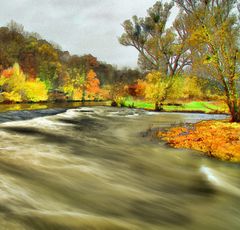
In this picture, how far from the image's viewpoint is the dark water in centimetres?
414

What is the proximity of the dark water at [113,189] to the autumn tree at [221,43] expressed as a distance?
6612 mm

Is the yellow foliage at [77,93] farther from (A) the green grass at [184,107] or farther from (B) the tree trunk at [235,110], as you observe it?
(B) the tree trunk at [235,110]

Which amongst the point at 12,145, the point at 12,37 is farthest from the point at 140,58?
the point at 12,37

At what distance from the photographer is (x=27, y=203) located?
4.39 metres

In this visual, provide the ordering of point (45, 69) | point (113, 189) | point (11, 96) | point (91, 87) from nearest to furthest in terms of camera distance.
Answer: point (113, 189)
point (11, 96)
point (91, 87)
point (45, 69)

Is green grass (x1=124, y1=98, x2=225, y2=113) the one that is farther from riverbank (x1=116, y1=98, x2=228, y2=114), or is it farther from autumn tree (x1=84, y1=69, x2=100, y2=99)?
autumn tree (x1=84, y1=69, x2=100, y2=99)

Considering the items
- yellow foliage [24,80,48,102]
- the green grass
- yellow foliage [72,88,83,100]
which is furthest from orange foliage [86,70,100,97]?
the green grass

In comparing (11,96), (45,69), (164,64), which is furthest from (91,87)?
(164,64)

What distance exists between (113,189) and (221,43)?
36.1ft

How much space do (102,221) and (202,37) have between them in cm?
1261

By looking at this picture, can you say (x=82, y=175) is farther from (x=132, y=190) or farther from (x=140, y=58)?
(x=140, y=58)

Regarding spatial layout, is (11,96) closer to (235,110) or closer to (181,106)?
(181,106)

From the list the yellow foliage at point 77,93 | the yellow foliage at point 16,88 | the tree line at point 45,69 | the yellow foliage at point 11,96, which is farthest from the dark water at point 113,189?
the yellow foliage at point 77,93

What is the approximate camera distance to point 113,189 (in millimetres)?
5770
